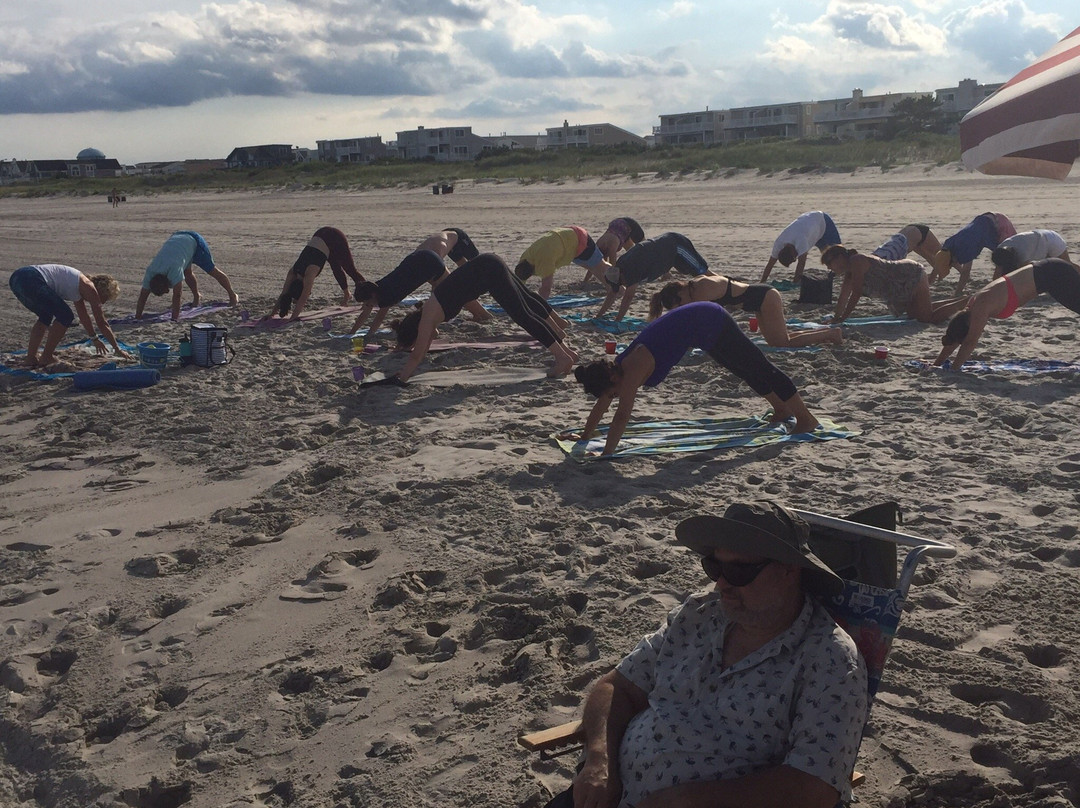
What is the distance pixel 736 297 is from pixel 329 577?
4613 mm

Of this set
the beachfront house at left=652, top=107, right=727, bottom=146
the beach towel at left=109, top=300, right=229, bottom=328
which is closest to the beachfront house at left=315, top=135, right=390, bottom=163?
the beachfront house at left=652, top=107, right=727, bottom=146

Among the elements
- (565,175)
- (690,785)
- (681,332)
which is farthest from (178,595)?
(565,175)

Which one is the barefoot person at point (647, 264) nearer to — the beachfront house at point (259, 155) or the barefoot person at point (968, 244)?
the barefoot person at point (968, 244)

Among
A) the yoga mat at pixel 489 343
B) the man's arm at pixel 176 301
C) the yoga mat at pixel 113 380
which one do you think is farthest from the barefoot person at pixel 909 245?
the man's arm at pixel 176 301

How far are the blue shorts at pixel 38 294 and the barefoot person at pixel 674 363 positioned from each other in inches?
209

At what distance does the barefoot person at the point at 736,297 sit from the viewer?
7.63m

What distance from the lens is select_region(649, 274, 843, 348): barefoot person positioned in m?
7.63

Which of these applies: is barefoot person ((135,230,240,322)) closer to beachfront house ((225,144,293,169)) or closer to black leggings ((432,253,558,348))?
black leggings ((432,253,558,348))

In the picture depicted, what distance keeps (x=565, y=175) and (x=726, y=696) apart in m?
35.2

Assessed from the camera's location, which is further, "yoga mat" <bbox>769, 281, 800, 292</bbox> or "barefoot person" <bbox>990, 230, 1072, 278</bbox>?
"yoga mat" <bbox>769, 281, 800, 292</bbox>

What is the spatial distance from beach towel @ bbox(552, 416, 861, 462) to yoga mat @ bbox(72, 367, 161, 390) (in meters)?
3.87

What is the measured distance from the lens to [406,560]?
4379 mm

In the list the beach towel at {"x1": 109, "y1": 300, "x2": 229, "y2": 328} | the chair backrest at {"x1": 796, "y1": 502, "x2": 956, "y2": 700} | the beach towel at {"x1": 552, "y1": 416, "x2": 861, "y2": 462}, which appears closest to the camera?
the chair backrest at {"x1": 796, "y1": 502, "x2": 956, "y2": 700}

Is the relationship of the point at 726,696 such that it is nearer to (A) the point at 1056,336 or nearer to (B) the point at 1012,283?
(B) the point at 1012,283
